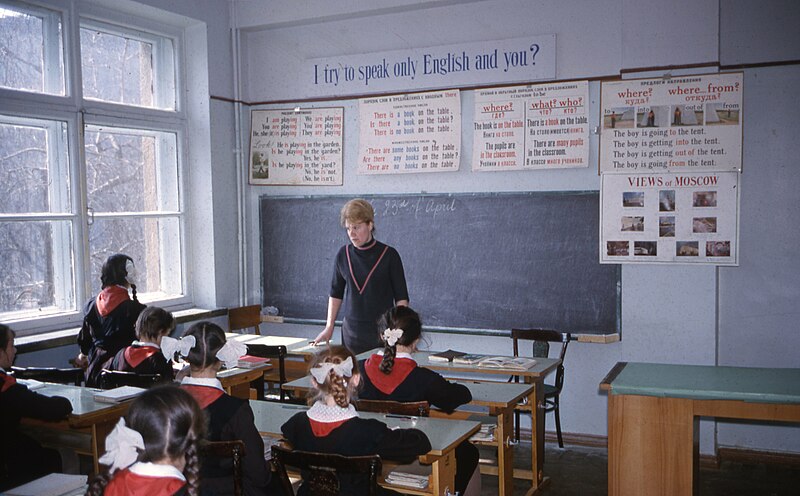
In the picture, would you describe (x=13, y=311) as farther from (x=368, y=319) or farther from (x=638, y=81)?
(x=638, y=81)

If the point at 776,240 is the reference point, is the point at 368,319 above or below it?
below

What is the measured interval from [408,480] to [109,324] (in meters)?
2.05

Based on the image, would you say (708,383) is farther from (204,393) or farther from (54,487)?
(54,487)

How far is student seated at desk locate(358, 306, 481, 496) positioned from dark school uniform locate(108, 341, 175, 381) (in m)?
1.05

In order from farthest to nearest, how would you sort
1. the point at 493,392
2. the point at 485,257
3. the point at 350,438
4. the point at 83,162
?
the point at 485,257
the point at 83,162
the point at 493,392
the point at 350,438

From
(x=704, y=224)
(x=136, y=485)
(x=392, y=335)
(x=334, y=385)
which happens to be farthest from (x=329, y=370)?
(x=704, y=224)

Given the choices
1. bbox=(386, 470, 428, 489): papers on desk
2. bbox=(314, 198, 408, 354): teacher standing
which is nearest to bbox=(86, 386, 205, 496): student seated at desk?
bbox=(386, 470, 428, 489): papers on desk

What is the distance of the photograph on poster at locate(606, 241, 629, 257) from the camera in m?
4.51

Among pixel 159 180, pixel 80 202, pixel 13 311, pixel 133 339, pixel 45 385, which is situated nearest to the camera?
pixel 45 385

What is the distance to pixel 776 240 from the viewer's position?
430 cm

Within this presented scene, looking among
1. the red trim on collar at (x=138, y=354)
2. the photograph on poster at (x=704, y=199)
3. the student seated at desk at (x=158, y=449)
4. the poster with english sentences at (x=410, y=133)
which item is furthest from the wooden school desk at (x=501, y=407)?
the poster with english sentences at (x=410, y=133)

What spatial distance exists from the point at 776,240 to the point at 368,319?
2340mm

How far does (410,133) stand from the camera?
5109mm

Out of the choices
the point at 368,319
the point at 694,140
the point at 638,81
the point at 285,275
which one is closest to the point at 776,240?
the point at 694,140
